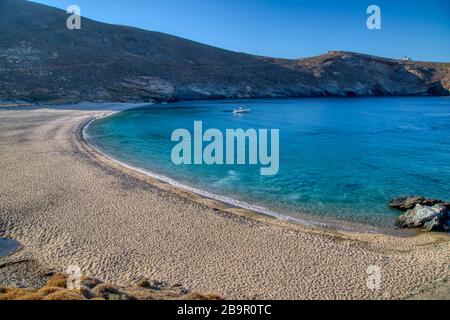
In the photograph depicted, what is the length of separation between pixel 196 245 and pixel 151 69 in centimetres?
8685

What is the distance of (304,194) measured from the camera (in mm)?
19484

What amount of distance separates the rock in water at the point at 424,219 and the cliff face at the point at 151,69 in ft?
198

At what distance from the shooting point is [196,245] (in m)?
12.8

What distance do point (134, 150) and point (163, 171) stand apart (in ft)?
25.9

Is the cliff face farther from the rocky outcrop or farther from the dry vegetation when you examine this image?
the rocky outcrop

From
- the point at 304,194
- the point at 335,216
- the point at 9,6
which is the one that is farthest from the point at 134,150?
the point at 9,6
